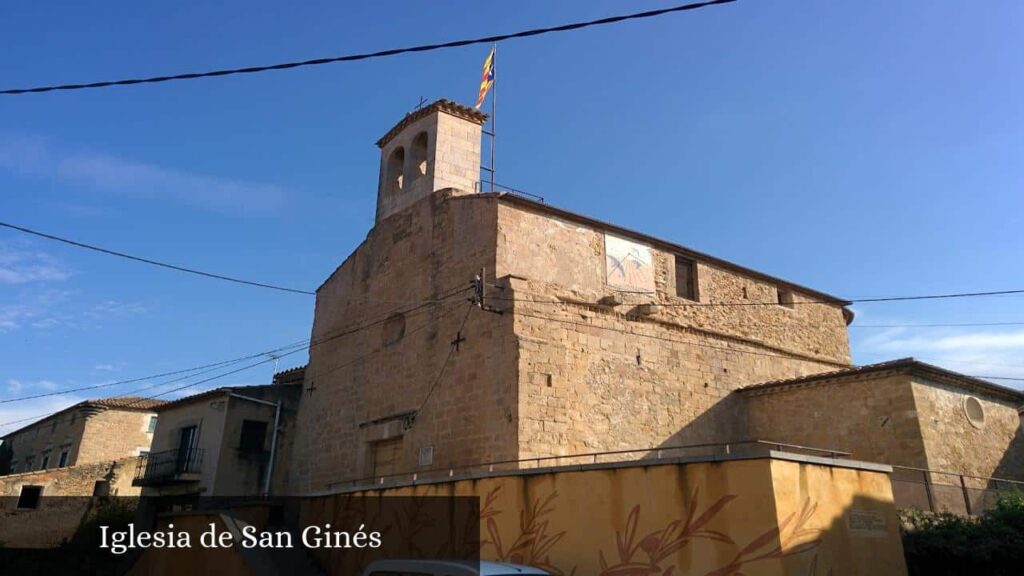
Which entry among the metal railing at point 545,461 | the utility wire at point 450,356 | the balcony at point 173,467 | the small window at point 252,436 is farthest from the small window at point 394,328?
the balcony at point 173,467

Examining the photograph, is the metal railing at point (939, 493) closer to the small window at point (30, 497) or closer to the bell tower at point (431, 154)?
the bell tower at point (431, 154)

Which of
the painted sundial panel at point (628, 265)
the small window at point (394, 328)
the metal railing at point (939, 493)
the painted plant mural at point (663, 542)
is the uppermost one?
the painted sundial panel at point (628, 265)

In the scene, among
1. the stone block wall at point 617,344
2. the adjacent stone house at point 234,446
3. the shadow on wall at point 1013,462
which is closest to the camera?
the stone block wall at point 617,344

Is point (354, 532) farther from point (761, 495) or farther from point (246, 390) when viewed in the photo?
point (246, 390)

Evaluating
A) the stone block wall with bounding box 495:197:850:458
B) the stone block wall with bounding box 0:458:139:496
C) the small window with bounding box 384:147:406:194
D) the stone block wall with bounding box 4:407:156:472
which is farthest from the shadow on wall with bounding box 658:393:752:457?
the stone block wall with bounding box 4:407:156:472

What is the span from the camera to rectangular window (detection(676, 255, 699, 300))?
17828 millimetres

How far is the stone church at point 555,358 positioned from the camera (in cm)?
1414

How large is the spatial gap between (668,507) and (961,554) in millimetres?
5401

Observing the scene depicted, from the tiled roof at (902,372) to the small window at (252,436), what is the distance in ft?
44.6

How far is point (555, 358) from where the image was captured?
46.7 feet

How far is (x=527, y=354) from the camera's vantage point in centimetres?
1381

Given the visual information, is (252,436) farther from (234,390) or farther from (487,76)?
(487,76)

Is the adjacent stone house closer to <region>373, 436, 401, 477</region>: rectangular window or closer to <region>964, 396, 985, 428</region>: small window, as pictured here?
<region>373, 436, 401, 477</region>: rectangular window

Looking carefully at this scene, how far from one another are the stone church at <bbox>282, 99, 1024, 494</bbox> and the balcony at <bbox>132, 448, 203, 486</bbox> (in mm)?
3230
